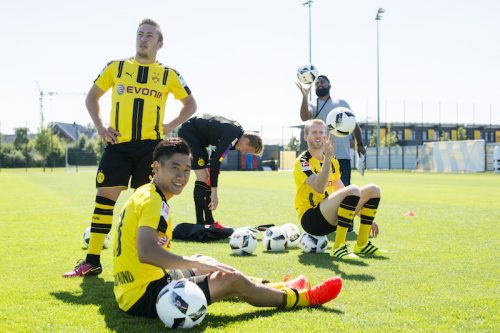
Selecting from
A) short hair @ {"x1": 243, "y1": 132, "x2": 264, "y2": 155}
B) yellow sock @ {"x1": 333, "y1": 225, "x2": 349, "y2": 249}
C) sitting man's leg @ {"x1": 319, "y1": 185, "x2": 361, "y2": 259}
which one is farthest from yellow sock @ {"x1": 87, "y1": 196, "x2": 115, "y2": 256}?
short hair @ {"x1": 243, "y1": 132, "x2": 264, "y2": 155}

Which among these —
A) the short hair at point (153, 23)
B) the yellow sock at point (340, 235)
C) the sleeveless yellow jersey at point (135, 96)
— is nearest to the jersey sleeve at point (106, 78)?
the sleeveless yellow jersey at point (135, 96)

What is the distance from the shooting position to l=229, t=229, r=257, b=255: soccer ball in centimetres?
680

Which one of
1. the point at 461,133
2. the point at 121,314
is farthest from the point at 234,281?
the point at 461,133

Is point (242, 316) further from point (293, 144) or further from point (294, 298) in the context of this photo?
point (293, 144)

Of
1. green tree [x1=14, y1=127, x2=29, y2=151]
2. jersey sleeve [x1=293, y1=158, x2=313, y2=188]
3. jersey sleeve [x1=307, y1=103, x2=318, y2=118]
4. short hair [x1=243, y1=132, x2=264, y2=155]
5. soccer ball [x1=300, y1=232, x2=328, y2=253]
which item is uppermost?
green tree [x1=14, y1=127, x2=29, y2=151]

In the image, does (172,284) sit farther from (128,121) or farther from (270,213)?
(270,213)

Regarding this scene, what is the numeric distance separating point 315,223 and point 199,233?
2078 millimetres

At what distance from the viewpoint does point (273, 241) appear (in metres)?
7.08

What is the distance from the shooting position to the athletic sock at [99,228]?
18.5ft

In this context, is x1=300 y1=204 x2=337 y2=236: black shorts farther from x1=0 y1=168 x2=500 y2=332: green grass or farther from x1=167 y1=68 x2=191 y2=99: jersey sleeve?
x1=167 y1=68 x2=191 y2=99: jersey sleeve

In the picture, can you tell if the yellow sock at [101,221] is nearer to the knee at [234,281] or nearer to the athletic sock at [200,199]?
the knee at [234,281]

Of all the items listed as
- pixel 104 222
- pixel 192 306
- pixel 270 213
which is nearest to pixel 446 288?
pixel 192 306

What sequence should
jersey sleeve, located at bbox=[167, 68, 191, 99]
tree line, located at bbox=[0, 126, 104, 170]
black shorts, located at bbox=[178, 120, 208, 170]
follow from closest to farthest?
1. jersey sleeve, located at bbox=[167, 68, 191, 99]
2. black shorts, located at bbox=[178, 120, 208, 170]
3. tree line, located at bbox=[0, 126, 104, 170]

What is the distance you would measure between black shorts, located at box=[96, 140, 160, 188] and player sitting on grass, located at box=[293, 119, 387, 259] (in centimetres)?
198
